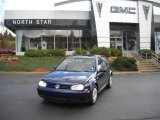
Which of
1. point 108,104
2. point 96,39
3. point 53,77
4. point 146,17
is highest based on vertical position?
point 146,17

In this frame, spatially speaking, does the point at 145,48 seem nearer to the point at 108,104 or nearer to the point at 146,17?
the point at 146,17

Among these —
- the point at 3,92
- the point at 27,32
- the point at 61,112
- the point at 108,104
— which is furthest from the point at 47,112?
the point at 27,32

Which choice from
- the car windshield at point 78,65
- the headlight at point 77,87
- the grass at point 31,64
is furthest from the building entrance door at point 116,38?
the headlight at point 77,87

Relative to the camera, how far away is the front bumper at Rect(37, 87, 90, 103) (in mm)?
7648

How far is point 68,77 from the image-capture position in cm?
816

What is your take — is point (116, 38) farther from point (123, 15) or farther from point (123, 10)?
point (123, 10)

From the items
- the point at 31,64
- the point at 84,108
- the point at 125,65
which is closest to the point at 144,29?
the point at 125,65

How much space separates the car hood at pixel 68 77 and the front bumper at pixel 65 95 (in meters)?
0.31

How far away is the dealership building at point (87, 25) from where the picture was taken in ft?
107

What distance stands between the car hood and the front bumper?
31 centimetres

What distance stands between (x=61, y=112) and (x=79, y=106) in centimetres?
95

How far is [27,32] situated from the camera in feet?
116

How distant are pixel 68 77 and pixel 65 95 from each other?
2.34 ft

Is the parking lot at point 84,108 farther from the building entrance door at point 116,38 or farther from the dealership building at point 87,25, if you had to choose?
the building entrance door at point 116,38
